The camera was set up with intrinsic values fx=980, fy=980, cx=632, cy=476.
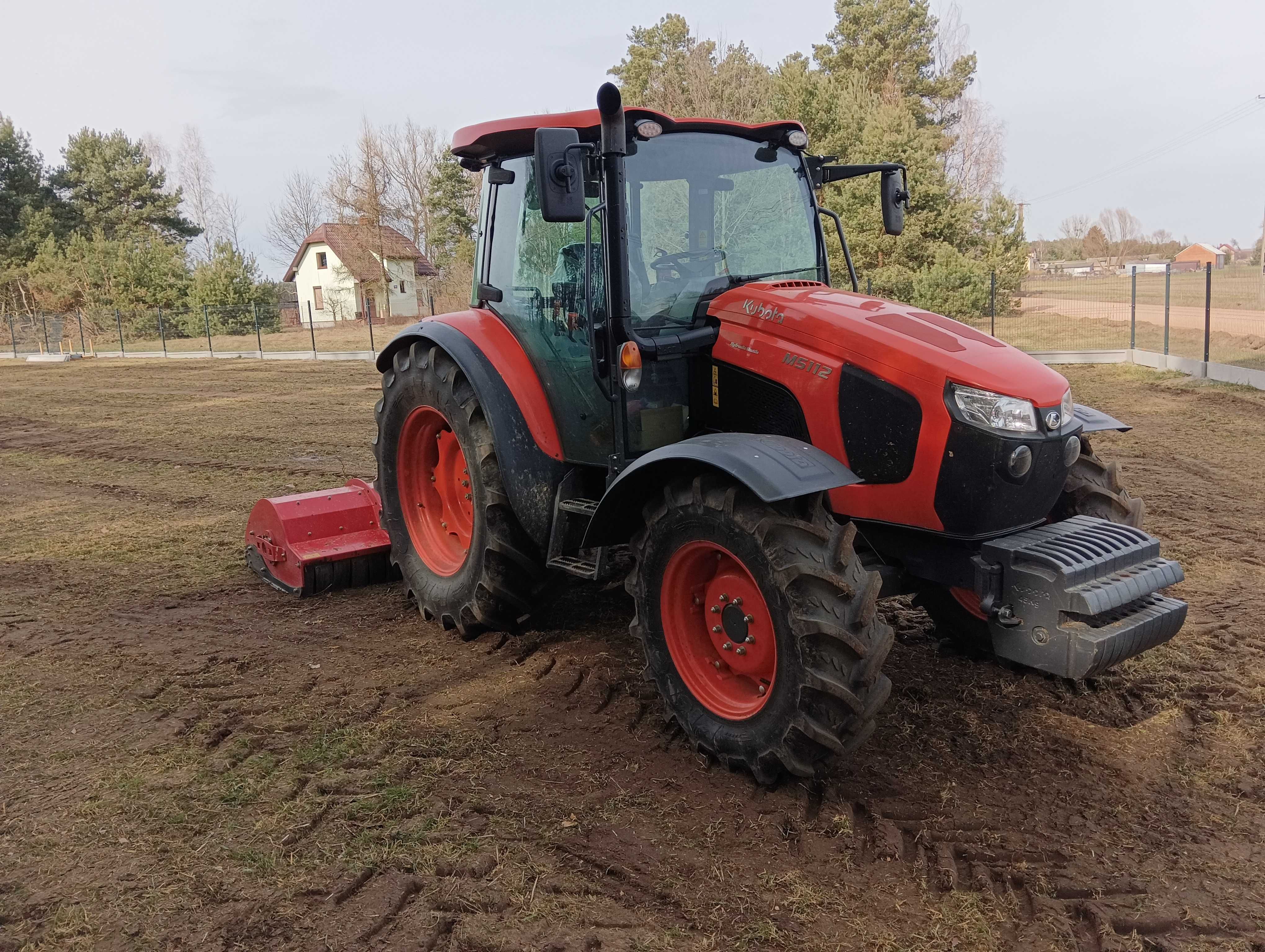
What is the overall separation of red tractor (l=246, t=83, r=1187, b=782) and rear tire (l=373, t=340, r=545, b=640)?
2 cm

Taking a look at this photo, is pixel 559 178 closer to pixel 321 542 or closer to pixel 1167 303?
pixel 321 542

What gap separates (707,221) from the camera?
4.16 m

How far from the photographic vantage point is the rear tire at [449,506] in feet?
15.1

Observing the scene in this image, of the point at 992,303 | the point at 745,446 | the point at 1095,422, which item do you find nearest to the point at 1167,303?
the point at 992,303

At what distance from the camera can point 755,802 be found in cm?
334

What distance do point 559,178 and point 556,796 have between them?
2192 millimetres

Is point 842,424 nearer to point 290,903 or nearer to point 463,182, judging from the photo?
point 290,903

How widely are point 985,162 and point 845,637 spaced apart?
48.6m

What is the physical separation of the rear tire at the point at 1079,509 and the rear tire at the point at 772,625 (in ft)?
2.67

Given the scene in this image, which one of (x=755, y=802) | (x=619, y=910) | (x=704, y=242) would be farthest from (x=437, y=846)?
(x=704, y=242)

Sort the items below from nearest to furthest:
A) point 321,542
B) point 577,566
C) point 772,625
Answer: point 772,625 < point 577,566 < point 321,542

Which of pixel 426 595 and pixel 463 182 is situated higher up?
pixel 463 182

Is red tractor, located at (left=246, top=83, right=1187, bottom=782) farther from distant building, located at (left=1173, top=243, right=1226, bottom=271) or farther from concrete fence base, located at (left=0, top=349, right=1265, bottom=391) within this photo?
distant building, located at (left=1173, top=243, right=1226, bottom=271)

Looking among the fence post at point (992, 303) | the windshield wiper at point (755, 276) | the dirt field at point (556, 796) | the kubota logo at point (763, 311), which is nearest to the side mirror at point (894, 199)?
the windshield wiper at point (755, 276)
